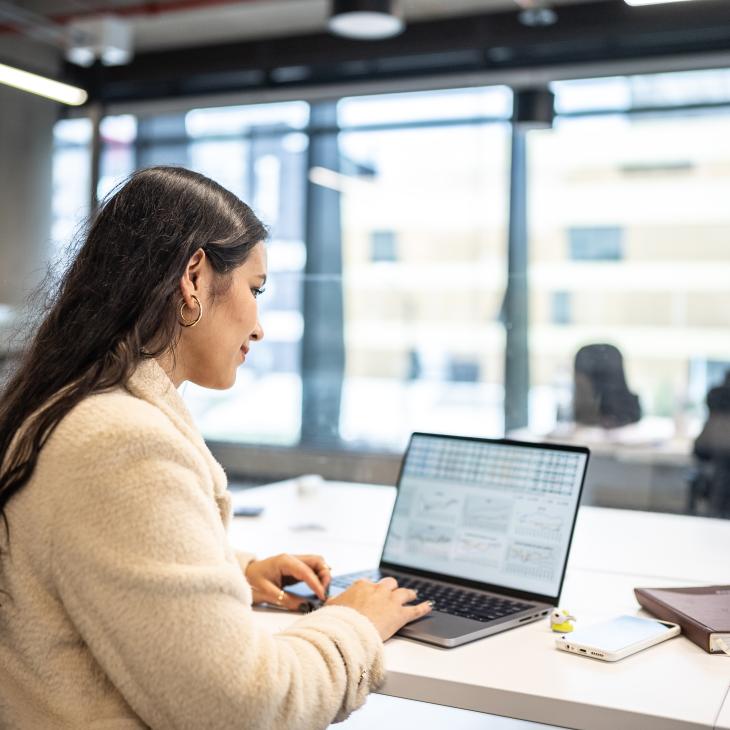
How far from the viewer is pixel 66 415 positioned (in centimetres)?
103

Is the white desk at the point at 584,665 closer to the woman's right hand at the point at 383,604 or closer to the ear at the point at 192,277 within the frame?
the woman's right hand at the point at 383,604

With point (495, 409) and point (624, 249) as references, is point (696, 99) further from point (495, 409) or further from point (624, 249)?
point (495, 409)

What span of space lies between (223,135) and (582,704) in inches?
225

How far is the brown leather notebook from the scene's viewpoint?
1.31 metres

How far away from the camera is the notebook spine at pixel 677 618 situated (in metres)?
1.31

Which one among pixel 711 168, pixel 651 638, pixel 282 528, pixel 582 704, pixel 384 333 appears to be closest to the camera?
pixel 582 704

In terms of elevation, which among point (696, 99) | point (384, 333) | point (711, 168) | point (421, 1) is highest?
point (421, 1)

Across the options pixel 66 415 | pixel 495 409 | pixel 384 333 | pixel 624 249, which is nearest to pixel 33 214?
pixel 384 333

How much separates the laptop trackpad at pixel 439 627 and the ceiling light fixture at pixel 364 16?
3.07 m

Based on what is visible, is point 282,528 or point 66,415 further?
point 282,528

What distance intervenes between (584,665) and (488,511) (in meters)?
0.40

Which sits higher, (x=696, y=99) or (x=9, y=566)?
(x=696, y=99)

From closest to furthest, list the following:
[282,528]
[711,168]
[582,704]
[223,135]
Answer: [582,704] → [282,528] → [711,168] → [223,135]

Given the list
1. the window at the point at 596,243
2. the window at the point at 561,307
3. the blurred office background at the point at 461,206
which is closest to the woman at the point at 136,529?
the blurred office background at the point at 461,206
